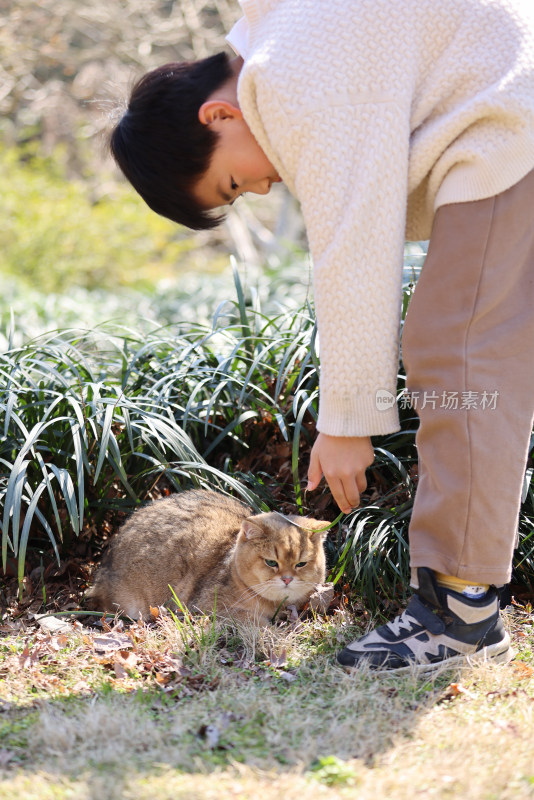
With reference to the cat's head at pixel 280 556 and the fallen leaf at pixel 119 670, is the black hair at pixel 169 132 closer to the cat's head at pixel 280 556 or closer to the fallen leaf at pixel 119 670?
the cat's head at pixel 280 556

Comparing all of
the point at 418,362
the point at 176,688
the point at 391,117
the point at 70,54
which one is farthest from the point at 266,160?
the point at 70,54

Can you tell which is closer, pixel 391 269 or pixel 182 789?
pixel 182 789

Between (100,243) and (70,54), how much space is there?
10.8ft

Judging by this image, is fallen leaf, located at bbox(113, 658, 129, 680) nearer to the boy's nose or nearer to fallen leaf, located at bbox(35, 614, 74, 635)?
fallen leaf, located at bbox(35, 614, 74, 635)

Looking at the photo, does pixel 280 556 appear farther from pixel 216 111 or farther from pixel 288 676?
pixel 216 111

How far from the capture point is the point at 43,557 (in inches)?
131

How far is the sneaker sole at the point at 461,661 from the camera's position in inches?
94.1

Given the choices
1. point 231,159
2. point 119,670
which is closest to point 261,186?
point 231,159

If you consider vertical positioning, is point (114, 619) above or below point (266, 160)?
below

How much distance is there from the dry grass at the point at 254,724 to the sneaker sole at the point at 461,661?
0.03m

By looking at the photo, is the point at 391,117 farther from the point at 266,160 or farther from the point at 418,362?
the point at 418,362

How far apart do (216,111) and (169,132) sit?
164 millimetres

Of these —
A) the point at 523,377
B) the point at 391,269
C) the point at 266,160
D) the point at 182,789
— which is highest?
the point at 266,160

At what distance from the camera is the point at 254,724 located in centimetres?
210
